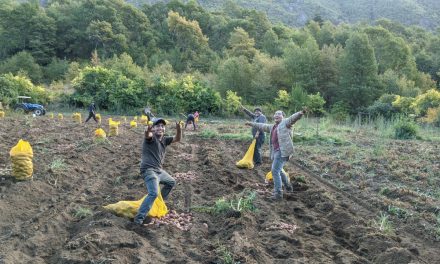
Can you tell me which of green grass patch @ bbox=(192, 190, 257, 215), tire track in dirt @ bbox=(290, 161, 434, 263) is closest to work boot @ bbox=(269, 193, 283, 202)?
green grass patch @ bbox=(192, 190, 257, 215)

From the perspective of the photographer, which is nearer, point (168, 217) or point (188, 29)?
point (168, 217)

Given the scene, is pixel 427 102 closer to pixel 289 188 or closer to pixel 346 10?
pixel 289 188

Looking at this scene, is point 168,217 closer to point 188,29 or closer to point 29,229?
point 29,229

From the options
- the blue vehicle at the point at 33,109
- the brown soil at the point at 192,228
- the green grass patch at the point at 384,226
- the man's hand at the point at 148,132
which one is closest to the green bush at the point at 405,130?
the brown soil at the point at 192,228

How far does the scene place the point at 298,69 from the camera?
42.6m

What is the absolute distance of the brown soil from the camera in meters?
5.49

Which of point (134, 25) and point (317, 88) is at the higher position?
point (134, 25)

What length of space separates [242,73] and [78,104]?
14.8m

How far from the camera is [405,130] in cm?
1969

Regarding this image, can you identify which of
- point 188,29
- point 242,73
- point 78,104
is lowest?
point 78,104

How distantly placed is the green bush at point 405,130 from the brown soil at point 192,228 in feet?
33.9

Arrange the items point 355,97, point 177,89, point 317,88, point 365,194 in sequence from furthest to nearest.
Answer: point 317,88
point 355,97
point 177,89
point 365,194

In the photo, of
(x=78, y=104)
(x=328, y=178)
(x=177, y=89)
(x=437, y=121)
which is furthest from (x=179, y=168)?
(x=78, y=104)

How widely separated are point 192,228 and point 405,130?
1546cm
